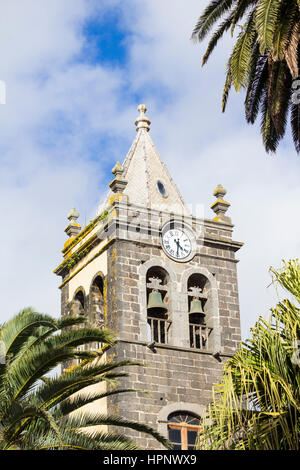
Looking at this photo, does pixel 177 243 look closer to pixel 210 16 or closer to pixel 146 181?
pixel 146 181

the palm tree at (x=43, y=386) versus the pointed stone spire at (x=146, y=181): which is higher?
the pointed stone spire at (x=146, y=181)

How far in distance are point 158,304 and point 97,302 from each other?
232 centimetres

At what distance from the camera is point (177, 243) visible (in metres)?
33.4

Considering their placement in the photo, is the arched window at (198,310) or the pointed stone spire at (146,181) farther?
the pointed stone spire at (146,181)

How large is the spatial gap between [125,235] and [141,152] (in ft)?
13.8

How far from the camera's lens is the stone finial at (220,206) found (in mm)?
35216

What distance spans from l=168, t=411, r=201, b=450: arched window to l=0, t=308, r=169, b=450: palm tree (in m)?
10.6

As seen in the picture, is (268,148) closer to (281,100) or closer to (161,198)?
(281,100)

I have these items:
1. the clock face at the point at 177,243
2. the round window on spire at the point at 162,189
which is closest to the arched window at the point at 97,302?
the clock face at the point at 177,243

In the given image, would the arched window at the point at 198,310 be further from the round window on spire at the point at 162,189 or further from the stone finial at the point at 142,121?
the stone finial at the point at 142,121

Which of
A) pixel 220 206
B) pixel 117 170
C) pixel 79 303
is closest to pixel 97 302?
pixel 79 303

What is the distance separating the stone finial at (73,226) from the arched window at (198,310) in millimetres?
5153

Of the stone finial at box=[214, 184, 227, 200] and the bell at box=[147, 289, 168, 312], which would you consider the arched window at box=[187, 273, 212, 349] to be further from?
the stone finial at box=[214, 184, 227, 200]

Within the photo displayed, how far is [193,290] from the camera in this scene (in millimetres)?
33250
